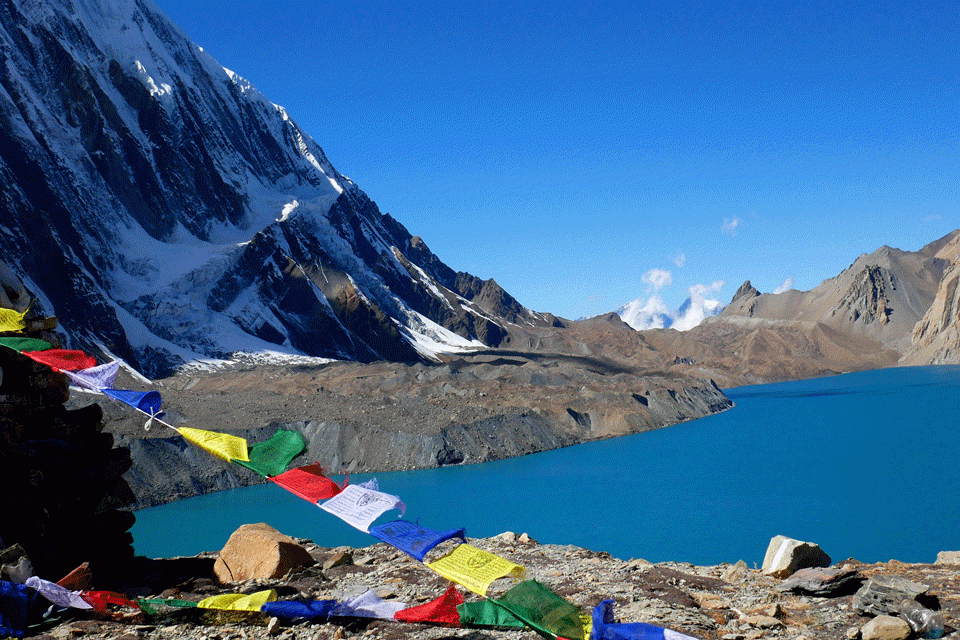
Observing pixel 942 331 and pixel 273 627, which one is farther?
pixel 942 331

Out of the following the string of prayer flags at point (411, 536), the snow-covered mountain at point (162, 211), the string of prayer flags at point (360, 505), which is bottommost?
the string of prayer flags at point (411, 536)

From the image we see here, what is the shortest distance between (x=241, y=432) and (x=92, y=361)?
98.7 ft

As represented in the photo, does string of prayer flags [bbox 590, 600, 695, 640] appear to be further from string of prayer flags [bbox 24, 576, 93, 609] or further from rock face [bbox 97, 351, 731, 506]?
rock face [bbox 97, 351, 731, 506]

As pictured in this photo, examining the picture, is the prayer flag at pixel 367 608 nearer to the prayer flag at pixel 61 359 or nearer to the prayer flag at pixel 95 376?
the prayer flag at pixel 95 376

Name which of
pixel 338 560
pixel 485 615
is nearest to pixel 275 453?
pixel 485 615

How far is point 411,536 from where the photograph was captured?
5023 millimetres

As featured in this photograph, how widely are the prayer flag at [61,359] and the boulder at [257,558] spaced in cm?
283

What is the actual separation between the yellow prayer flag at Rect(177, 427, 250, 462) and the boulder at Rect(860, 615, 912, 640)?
16.3ft

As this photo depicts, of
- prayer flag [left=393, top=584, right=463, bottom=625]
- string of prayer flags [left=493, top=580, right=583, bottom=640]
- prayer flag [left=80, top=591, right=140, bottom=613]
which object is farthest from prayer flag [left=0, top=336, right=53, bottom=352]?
string of prayer flags [left=493, top=580, right=583, bottom=640]

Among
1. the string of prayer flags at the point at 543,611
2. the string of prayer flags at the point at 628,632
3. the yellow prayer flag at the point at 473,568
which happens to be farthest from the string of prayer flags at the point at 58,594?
the string of prayer flags at the point at 628,632

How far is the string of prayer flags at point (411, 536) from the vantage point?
4797 millimetres

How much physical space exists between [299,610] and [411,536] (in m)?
1.69

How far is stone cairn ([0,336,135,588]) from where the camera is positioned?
7090mm

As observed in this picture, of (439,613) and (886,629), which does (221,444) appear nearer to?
(439,613)
